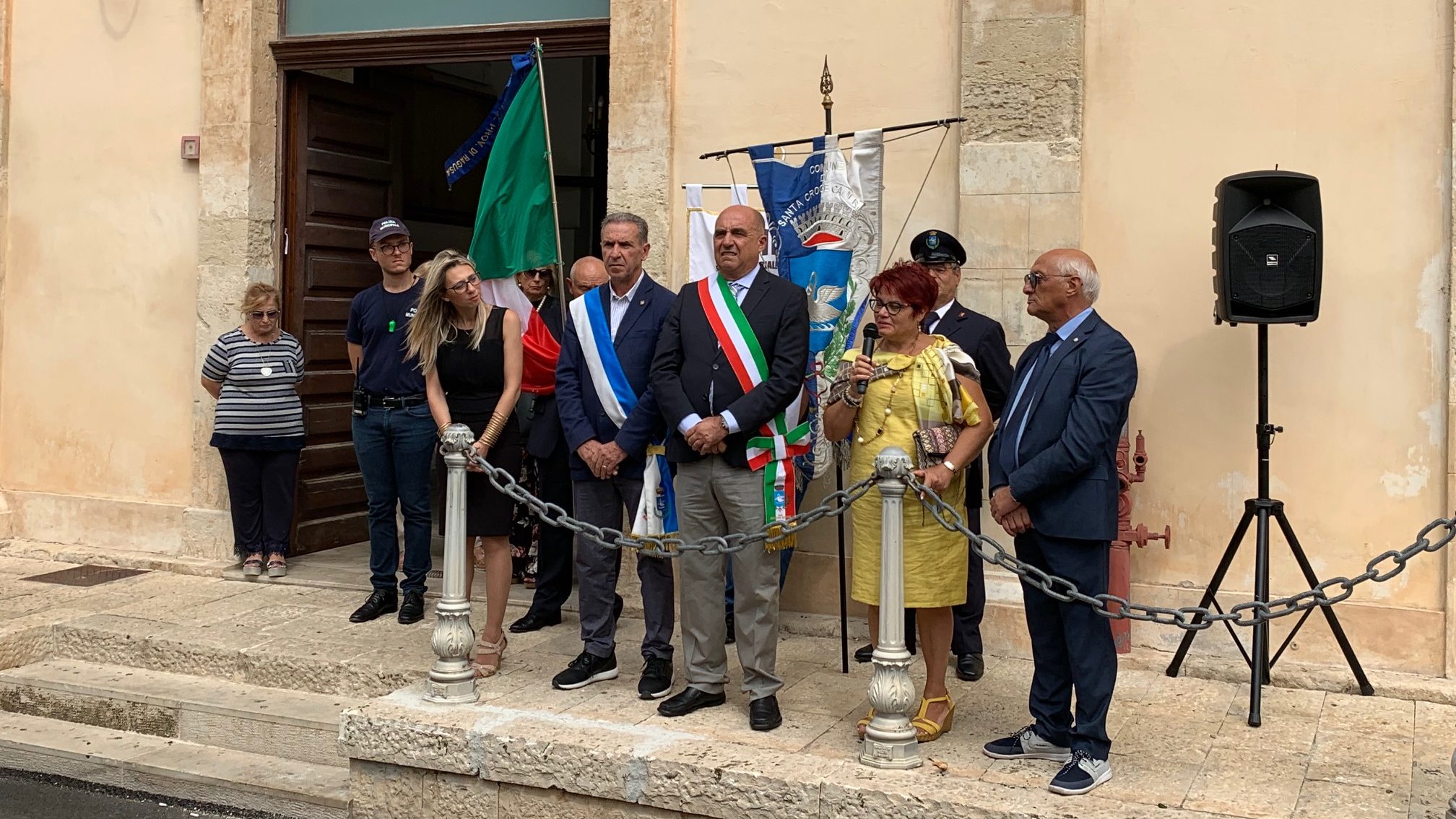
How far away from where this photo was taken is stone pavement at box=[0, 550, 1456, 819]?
423 centimetres

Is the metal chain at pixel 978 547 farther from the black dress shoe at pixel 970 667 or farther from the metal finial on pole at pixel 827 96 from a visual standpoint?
the metal finial on pole at pixel 827 96

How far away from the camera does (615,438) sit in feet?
17.6

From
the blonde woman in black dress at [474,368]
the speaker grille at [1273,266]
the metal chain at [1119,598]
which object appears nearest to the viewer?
the metal chain at [1119,598]

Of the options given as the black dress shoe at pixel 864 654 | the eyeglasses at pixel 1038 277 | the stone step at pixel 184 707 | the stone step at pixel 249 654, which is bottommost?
the stone step at pixel 184 707

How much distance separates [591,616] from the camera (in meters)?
5.47

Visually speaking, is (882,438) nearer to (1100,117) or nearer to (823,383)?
(823,383)

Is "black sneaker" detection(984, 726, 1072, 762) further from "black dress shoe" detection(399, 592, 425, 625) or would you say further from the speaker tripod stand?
"black dress shoe" detection(399, 592, 425, 625)

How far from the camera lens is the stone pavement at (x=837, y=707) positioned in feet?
13.9

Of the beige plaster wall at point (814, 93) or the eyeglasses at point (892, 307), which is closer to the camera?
the eyeglasses at point (892, 307)

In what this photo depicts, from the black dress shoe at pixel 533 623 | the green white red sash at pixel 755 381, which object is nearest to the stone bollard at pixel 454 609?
the green white red sash at pixel 755 381

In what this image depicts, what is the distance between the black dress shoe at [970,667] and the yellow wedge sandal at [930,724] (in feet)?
2.43

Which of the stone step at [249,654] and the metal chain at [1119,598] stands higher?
the metal chain at [1119,598]

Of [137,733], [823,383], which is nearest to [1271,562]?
[823,383]

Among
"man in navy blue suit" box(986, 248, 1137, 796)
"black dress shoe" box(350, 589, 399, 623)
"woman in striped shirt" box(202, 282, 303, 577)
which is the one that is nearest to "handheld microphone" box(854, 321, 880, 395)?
"man in navy blue suit" box(986, 248, 1137, 796)
